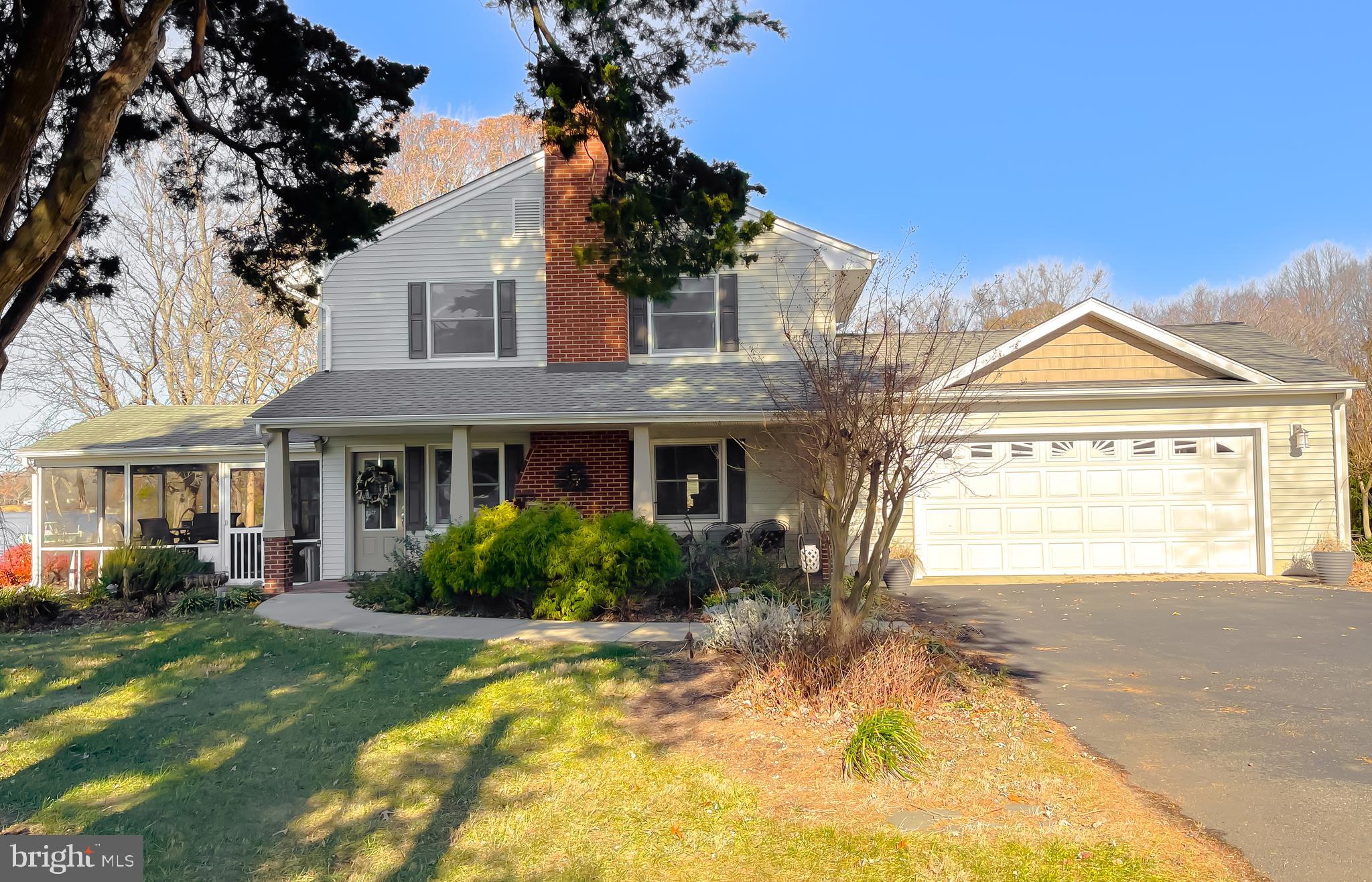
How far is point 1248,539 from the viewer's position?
47.5 feet

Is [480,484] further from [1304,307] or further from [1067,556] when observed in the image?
[1304,307]

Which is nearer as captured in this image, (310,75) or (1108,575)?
(310,75)

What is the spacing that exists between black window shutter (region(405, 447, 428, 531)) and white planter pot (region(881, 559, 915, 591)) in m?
7.83

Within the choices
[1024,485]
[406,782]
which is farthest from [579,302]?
[406,782]

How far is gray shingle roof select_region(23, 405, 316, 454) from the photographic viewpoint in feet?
57.2

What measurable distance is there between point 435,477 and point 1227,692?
12.2 metres

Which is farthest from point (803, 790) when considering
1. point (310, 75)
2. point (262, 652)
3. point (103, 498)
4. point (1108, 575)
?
point (103, 498)

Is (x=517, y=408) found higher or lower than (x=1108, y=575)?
higher

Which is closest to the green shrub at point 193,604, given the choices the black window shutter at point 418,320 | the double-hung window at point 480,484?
the double-hung window at point 480,484

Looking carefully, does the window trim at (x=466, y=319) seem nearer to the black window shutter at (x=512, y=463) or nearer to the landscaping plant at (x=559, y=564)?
the black window shutter at (x=512, y=463)

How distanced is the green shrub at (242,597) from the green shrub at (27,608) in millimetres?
2118

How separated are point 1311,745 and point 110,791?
7402 mm

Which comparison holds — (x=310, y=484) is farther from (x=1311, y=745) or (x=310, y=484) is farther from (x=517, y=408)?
(x=1311, y=745)

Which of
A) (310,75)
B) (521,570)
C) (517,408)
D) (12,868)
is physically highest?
(310,75)
